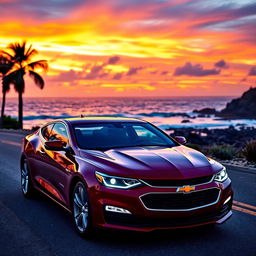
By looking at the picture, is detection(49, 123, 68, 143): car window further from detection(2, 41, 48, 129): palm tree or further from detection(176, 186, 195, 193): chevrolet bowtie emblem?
detection(2, 41, 48, 129): palm tree

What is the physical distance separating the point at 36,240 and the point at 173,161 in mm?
1977

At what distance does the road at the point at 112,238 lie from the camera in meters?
5.05

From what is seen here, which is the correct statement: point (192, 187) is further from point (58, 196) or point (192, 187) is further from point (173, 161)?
point (58, 196)

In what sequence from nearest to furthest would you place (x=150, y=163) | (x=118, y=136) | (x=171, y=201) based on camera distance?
(x=171, y=201) → (x=150, y=163) → (x=118, y=136)

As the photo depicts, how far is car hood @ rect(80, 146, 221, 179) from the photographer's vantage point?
5.11 m

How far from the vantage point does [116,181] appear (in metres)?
5.13

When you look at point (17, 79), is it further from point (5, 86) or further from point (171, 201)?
point (171, 201)

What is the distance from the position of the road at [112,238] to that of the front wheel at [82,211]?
117mm

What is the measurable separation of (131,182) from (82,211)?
937 millimetres

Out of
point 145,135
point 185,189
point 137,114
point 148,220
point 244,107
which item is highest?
point 145,135

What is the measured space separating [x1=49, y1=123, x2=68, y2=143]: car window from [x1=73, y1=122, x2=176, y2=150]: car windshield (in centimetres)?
20

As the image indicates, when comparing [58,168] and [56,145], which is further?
[58,168]

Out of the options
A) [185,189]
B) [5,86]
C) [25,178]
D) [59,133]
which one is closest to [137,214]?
[185,189]

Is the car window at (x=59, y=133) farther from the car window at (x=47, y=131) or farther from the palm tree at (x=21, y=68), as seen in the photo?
the palm tree at (x=21, y=68)
